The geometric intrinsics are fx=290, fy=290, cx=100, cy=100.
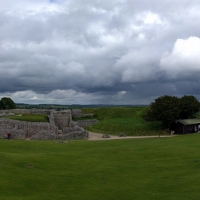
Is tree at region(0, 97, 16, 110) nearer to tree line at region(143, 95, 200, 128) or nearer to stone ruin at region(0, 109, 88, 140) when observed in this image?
stone ruin at region(0, 109, 88, 140)

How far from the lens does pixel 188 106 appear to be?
2790 inches

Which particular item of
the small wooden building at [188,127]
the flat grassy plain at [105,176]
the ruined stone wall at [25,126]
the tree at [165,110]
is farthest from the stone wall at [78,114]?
the flat grassy plain at [105,176]

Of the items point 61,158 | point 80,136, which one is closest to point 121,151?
point 61,158

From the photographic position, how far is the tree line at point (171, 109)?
2527 inches

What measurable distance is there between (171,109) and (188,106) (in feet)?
26.7

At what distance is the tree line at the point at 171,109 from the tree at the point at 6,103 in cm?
7792

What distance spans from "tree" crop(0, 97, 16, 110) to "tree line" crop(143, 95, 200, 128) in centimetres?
7792

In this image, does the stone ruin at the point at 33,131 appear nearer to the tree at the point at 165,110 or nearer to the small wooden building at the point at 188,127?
the tree at the point at 165,110

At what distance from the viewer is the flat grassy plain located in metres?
18.0

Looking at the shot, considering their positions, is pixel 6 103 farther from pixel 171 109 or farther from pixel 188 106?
pixel 171 109

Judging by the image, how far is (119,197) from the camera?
17.9m

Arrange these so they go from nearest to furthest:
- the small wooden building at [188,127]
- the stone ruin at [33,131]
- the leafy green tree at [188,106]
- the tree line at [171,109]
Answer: the stone ruin at [33,131]
the small wooden building at [188,127]
the tree line at [171,109]
the leafy green tree at [188,106]

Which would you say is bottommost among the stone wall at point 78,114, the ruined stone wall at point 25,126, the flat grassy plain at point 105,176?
the flat grassy plain at point 105,176

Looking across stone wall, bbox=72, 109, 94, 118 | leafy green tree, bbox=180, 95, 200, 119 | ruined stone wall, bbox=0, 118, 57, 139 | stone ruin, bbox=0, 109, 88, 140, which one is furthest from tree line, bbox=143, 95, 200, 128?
stone wall, bbox=72, 109, 94, 118
